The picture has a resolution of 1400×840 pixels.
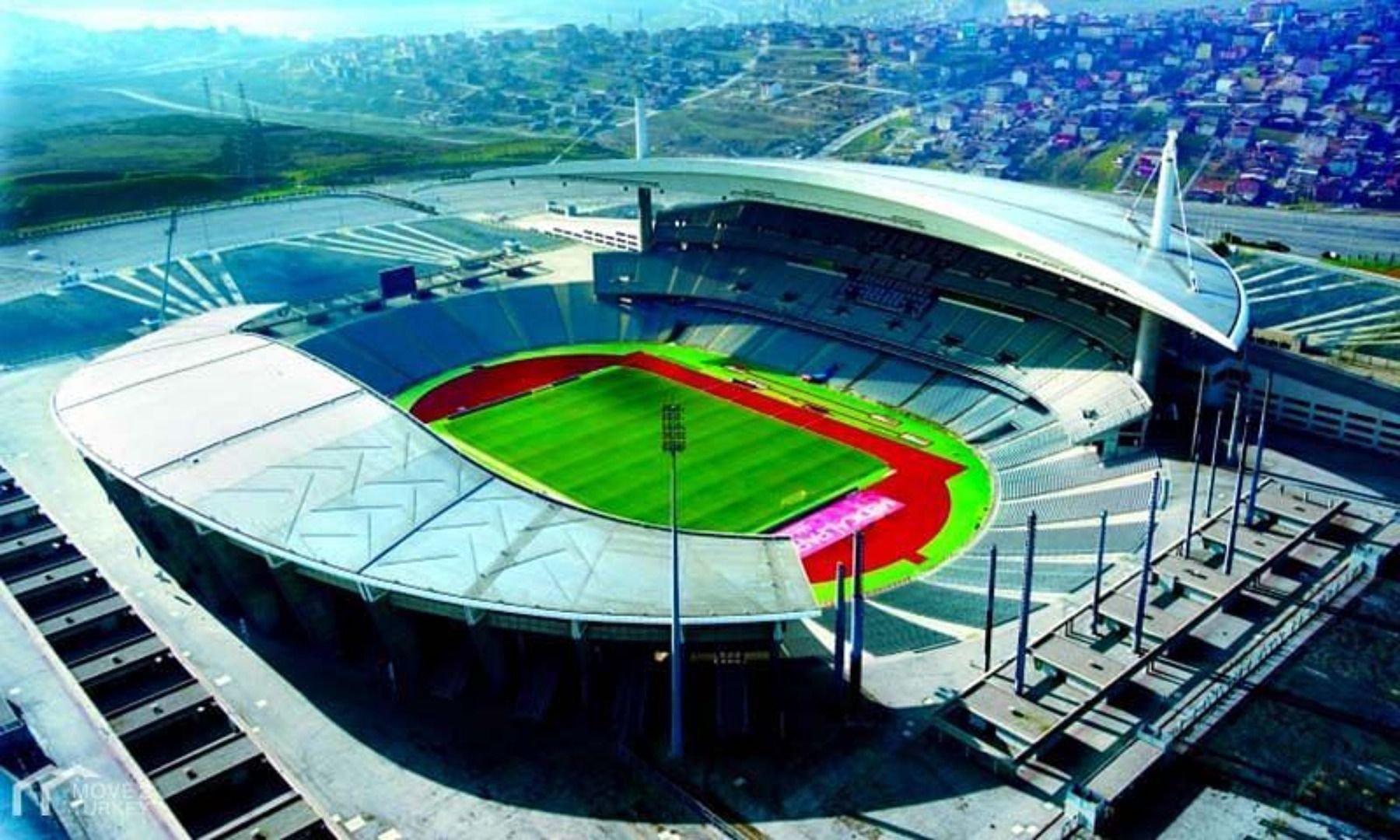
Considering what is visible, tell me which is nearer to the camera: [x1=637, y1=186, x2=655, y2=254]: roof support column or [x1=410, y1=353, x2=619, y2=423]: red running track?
[x1=410, y1=353, x2=619, y2=423]: red running track

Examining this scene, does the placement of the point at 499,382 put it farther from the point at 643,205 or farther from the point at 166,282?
the point at 166,282

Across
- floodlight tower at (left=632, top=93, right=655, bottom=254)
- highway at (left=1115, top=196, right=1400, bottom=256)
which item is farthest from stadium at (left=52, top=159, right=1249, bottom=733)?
highway at (left=1115, top=196, right=1400, bottom=256)

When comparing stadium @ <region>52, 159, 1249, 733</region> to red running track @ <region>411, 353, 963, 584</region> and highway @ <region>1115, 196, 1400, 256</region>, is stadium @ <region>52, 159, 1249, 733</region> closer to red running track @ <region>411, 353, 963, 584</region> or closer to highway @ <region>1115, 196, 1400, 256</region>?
red running track @ <region>411, 353, 963, 584</region>

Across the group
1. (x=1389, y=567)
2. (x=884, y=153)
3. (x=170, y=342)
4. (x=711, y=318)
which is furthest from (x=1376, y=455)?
(x=884, y=153)

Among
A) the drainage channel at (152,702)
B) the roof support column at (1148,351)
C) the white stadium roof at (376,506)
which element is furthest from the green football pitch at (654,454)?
the drainage channel at (152,702)

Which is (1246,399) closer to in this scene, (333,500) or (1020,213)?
(1020,213)
